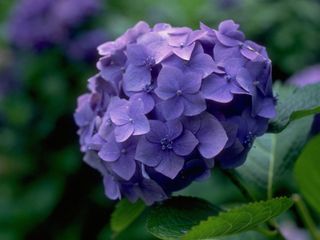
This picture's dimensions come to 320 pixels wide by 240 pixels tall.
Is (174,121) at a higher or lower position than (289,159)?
higher

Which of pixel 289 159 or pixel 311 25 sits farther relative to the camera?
pixel 311 25

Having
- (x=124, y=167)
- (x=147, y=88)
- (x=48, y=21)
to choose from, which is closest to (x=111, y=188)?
(x=124, y=167)

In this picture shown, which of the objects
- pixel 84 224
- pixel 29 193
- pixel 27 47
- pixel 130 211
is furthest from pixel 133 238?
pixel 130 211

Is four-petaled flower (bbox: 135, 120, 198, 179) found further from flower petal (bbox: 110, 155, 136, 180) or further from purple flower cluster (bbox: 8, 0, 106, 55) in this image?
purple flower cluster (bbox: 8, 0, 106, 55)

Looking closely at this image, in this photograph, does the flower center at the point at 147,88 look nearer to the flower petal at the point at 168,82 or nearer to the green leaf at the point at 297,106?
the flower petal at the point at 168,82

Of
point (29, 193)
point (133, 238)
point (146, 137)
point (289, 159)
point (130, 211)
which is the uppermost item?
point (146, 137)

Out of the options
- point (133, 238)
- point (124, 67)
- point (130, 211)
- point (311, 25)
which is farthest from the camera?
point (311, 25)

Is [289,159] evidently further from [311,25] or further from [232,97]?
[311,25]

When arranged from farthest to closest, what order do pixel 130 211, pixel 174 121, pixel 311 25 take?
1. pixel 311 25
2. pixel 130 211
3. pixel 174 121
